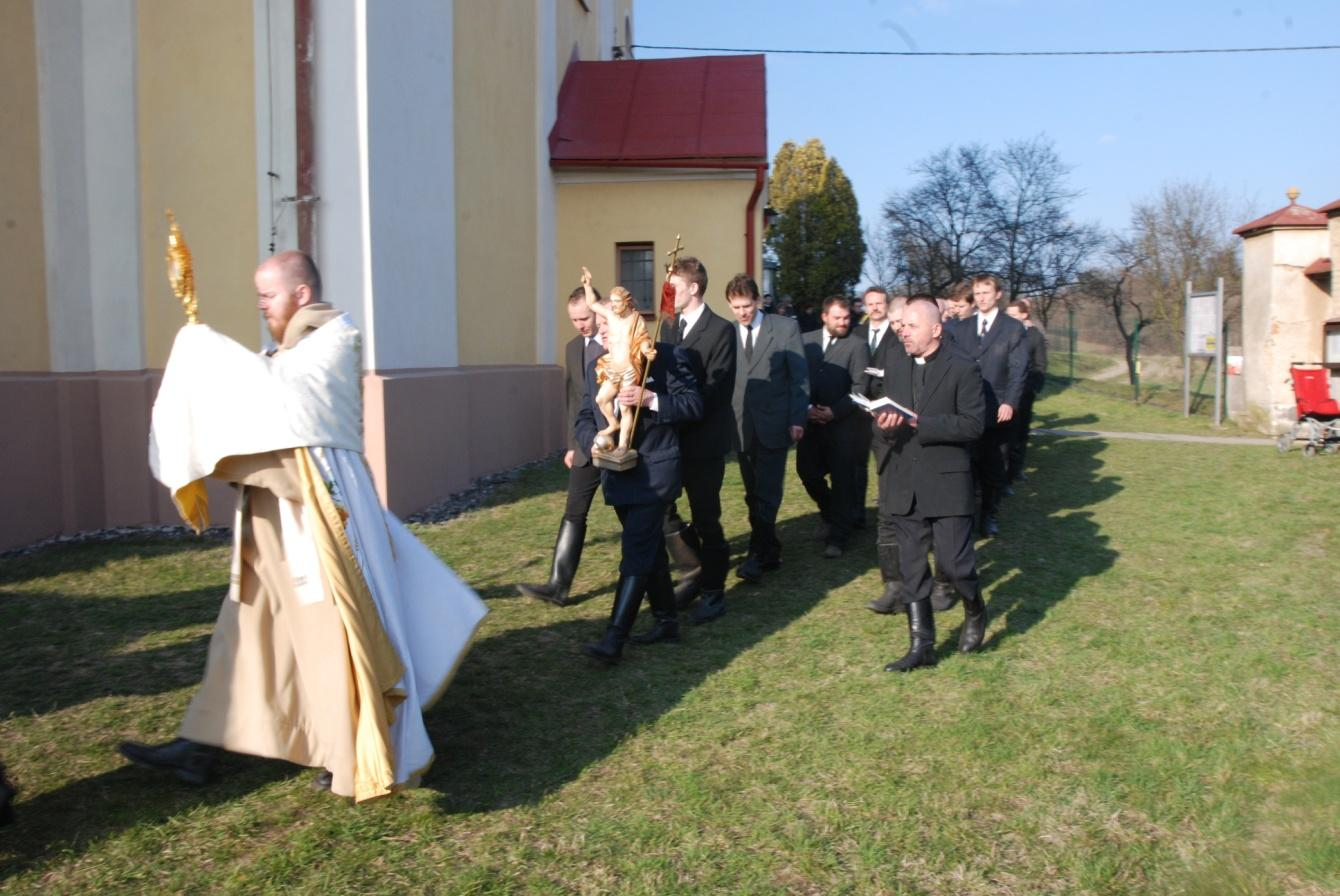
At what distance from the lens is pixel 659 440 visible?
5.66 m

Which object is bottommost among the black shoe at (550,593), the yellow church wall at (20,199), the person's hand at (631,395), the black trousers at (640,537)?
the black shoe at (550,593)

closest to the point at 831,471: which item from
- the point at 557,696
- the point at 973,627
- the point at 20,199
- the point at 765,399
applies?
the point at 765,399

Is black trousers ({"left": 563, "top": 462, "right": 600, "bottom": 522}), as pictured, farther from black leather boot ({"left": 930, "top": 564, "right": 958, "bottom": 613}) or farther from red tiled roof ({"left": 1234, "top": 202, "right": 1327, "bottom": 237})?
red tiled roof ({"left": 1234, "top": 202, "right": 1327, "bottom": 237})

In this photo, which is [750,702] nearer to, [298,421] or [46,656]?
[298,421]

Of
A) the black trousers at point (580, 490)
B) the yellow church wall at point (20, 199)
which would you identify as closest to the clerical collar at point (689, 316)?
the black trousers at point (580, 490)

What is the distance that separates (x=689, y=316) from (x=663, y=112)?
10.0 meters

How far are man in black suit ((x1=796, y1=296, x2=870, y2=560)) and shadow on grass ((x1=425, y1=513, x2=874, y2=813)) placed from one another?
1154 mm

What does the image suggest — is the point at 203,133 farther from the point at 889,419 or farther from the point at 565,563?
the point at 889,419

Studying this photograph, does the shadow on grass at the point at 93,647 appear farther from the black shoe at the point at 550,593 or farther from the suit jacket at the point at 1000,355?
the suit jacket at the point at 1000,355

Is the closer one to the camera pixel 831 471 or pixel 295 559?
pixel 295 559

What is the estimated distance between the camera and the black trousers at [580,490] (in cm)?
678

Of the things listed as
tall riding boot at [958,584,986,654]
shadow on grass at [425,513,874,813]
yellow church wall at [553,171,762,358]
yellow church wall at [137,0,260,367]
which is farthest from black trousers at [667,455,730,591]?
yellow church wall at [553,171,762,358]

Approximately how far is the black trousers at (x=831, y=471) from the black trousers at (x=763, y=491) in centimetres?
66

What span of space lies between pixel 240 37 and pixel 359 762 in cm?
737
